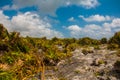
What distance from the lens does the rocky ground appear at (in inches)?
771

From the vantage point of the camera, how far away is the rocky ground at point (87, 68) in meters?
19.6

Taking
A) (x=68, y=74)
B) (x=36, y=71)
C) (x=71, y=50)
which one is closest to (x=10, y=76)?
(x=36, y=71)

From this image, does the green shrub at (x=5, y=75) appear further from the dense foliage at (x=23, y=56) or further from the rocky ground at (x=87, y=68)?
the rocky ground at (x=87, y=68)

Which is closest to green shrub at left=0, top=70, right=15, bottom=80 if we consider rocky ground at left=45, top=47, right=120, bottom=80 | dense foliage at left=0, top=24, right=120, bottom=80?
dense foliage at left=0, top=24, right=120, bottom=80

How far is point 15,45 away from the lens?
1005 inches

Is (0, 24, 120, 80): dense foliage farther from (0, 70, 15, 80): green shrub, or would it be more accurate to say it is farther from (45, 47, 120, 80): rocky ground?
(45, 47, 120, 80): rocky ground

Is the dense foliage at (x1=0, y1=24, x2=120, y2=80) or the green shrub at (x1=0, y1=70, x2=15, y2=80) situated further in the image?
the dense foliage at (x1=0, y1=24, x2=120, y2=80)

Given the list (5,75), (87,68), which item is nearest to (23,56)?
(5,75)

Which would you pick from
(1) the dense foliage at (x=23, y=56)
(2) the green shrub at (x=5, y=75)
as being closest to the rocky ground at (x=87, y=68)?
(1) the dense foliage at (x=23, y=56)

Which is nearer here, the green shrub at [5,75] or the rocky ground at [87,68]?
the green shrub at [5,75]

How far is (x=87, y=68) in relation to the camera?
2120 centimetres

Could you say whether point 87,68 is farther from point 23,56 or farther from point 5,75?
point 5,75

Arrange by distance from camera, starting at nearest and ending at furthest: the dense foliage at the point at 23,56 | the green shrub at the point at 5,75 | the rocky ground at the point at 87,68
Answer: the green shrub at the point at 5,75 → the rocky ground at the point at 87,68 → the dense foliage at the point at 23,56

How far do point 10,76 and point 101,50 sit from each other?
9.51 metres
